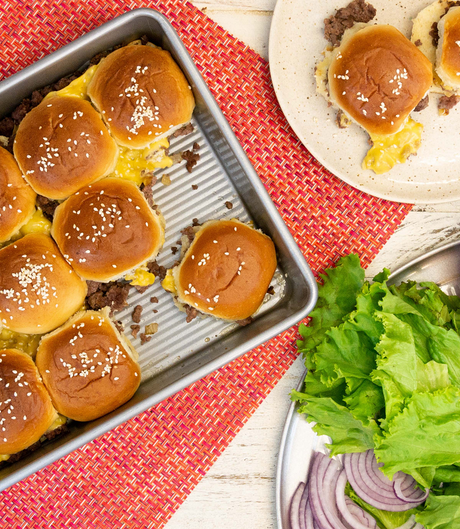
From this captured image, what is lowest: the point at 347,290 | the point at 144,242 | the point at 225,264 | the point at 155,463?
the point at 155,463

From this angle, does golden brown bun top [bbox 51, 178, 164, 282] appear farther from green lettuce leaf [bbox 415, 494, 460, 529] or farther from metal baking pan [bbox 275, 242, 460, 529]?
green lettuce leaf [bbox 415, 494, 460, 529]

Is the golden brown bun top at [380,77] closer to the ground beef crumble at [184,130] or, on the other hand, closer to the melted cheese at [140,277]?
the ground beef crumble at [184,130]

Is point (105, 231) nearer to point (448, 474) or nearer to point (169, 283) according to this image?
point (169, 283)

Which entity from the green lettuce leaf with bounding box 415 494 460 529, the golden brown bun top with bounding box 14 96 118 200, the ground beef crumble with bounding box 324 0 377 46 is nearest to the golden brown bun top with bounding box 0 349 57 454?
the golden brown bun top with bounding box 14 96 118 200

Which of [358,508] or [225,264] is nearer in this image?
[225,264]

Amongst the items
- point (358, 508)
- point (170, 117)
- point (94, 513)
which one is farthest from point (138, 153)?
point (358, 508)

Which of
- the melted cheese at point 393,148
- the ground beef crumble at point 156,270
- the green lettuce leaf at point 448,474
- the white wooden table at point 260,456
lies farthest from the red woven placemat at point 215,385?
the green lettuce leaf at point 448,474

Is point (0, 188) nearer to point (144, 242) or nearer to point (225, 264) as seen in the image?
point (144, 242)

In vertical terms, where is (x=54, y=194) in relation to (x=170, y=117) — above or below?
below
